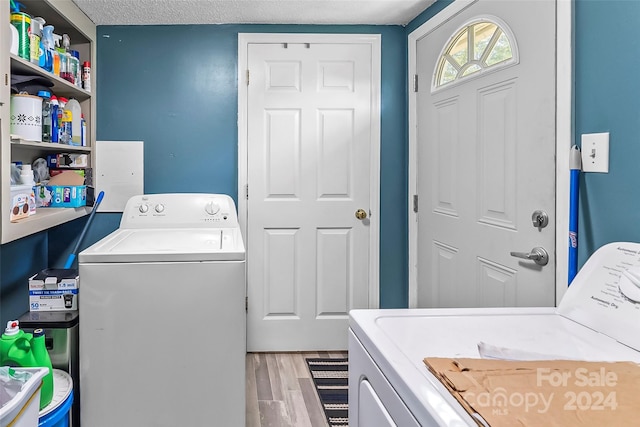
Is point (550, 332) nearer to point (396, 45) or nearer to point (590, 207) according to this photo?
point (590, 207)

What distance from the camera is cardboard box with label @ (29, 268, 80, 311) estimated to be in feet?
7.22

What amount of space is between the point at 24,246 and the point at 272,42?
1.83m

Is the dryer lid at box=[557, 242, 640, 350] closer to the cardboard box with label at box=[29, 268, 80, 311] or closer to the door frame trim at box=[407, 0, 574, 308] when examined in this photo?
the door frame trim at box=[407, 0, 574, 308]

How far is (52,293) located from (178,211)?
822 millimetres

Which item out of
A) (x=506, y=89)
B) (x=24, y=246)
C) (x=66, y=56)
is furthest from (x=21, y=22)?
(x=506, y=89)

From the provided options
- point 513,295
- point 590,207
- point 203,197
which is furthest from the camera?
point 203,197

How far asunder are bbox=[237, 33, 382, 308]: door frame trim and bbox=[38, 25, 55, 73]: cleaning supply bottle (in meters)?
1.05

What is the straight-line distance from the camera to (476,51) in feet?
7.12

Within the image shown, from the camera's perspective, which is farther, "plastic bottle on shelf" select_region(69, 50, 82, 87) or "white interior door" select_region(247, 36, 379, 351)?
"white interior door" select_region(247, 36, 379, 351)

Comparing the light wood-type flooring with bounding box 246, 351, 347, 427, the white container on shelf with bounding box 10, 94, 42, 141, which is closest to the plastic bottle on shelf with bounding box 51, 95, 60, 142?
the white container on shelf with bounding box 10, 94, 42, 141

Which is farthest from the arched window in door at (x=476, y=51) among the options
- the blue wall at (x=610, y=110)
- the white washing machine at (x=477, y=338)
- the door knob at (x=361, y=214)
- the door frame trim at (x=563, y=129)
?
the white washing machine at (x=477, y=338)

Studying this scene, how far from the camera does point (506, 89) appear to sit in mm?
1911

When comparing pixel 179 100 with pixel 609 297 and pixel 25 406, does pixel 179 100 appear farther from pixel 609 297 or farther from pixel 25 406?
pixel 609 297

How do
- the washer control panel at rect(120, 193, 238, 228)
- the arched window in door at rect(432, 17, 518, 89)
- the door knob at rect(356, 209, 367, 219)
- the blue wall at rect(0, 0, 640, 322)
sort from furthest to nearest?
the door knob at rect(356, 209, 367, 219)
the blue wall at rect(0, 0, 640, 322)
the washer control panel at rect(120, 193, 238, 228)
the arched window in door at rect(432, 17, 518, 89)
